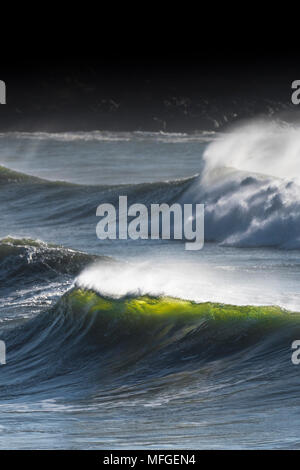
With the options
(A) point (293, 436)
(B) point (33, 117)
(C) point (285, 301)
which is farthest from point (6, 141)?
(A) point (293, 436)

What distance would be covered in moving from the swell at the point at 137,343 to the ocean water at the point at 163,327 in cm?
2

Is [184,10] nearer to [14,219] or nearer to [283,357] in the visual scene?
[14,219]

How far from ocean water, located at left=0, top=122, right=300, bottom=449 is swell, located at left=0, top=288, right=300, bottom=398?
20 mm

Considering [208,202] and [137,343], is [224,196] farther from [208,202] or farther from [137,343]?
[137,343]

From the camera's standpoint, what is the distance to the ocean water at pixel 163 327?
8.91 metres

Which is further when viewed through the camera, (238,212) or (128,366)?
(238,212)

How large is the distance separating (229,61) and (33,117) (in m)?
25.2

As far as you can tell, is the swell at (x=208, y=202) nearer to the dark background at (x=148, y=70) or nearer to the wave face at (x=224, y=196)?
the wave face at (x=224, y=196)

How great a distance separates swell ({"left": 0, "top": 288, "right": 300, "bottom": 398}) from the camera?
10914 millimetres

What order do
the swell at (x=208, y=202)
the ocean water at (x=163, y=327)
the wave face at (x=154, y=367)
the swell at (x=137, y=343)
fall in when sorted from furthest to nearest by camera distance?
the swell at (x=208, y=202) → the swell at (x=137, y=343) → the wave face at (x=154, y=367) → the ocean water at (x=163, y=327)

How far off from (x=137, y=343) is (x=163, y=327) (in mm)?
420

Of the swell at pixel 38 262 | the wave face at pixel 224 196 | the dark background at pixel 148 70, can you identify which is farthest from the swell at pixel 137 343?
the dark background at pixel 148 70

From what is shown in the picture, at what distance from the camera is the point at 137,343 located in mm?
12164

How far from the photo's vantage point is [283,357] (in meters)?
10.8
